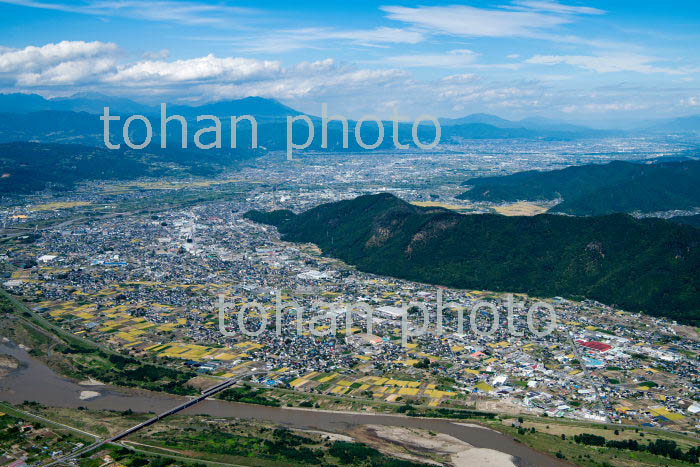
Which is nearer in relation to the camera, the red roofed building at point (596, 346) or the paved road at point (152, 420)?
the paved road at point (152, 420)

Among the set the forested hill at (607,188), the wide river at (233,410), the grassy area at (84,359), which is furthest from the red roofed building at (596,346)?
the forested hill at (607,188)

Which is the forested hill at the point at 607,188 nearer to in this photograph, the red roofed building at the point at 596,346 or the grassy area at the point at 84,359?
the red roofed building at the point at 596,346

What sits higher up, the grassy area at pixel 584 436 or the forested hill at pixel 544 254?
the forested hill at pixel 544 254

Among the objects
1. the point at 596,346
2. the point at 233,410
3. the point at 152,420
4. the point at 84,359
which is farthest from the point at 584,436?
Result: the point at 84,359

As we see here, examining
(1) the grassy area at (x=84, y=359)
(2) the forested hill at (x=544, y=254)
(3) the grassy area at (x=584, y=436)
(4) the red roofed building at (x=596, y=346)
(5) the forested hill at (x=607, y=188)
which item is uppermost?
(5) the forested hill at (x=607, y=188)

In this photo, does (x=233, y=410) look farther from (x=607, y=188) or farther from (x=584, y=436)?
(x=607, y=188)

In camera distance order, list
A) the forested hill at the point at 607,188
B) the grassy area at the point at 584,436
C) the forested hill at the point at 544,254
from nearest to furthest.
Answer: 1. the grassy area at the point at 584,436
2. the forested hill at the point at 544,254
3. the forested hill at the point at 607,188

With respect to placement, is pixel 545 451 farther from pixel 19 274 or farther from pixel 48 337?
pixel 19 274

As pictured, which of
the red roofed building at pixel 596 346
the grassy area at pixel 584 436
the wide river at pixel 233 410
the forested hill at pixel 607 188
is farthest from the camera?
the forested hill at pixel 607 188
